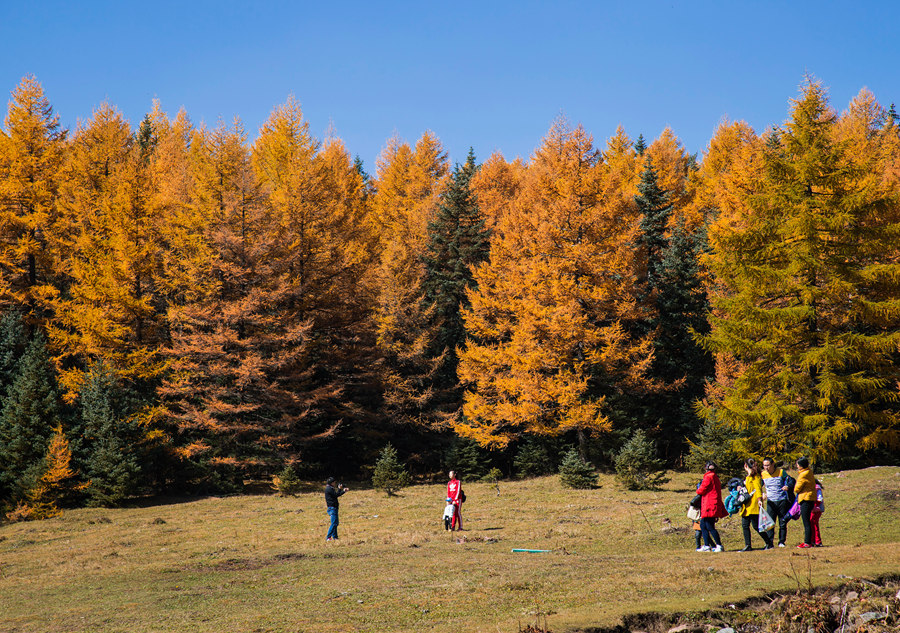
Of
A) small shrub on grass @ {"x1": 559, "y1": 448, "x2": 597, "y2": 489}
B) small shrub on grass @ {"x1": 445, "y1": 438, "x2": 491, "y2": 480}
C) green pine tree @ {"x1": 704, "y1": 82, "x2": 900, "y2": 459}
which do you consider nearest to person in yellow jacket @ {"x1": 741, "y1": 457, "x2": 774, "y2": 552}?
green pine tree @ {"x1": 704, "y1": 82, "x2": 900, "y2": 459}

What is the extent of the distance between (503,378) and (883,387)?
14.5m

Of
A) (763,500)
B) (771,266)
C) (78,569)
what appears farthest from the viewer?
(771,266)

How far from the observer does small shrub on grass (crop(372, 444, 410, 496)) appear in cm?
2786

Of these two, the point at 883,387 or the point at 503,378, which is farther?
the point at 503,378

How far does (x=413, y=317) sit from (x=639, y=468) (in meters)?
15.5

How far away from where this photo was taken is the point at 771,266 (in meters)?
21.2

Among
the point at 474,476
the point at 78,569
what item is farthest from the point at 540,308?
the point at 78,569

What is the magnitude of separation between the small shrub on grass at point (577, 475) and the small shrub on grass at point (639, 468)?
112 centimetres

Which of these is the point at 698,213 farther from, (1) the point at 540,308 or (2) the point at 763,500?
(2) the point at 763,500

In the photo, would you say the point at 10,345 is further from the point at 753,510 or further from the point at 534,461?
the point at 753,510

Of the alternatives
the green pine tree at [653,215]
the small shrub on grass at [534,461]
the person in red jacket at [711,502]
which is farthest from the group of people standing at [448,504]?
the green pine tree at [653,215]

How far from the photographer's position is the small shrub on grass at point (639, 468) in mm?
23547

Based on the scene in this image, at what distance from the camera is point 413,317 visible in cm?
3562

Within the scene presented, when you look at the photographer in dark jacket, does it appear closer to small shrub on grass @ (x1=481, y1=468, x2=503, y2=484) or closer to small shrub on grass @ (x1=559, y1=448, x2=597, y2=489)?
small shrub on grass @ (x1=559, y1=448, x2=597, y2=489)
